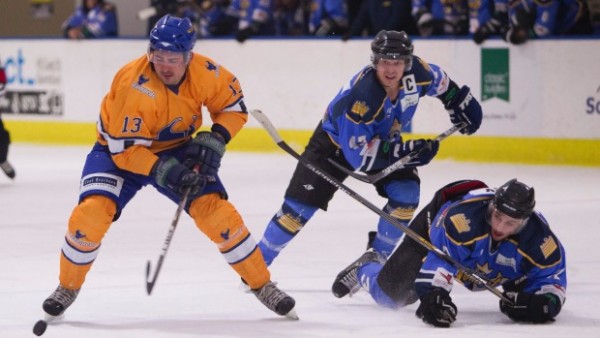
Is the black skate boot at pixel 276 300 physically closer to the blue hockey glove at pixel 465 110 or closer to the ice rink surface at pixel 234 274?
the ice rink surface at pixel 234 274

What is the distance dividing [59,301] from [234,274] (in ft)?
4.20

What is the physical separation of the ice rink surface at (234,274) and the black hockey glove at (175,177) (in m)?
0.49

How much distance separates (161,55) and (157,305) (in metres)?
1.04

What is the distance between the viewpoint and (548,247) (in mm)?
4516

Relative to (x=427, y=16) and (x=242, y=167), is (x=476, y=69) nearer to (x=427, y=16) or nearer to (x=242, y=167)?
(x=427, y=16)

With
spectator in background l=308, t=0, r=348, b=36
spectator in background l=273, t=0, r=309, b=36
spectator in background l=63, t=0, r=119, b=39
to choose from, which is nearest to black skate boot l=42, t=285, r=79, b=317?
spectator in background l=308, t=0, r=348, b=36

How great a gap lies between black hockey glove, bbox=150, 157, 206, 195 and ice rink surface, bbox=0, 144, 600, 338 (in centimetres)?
49

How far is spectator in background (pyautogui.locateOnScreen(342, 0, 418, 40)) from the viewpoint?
10.8m

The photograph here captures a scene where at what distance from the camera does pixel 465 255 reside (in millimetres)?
4594

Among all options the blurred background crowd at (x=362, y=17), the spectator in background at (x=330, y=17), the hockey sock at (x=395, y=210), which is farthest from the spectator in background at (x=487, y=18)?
the hockey sock at (x=395, y=210)

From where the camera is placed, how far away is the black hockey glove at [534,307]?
452cm

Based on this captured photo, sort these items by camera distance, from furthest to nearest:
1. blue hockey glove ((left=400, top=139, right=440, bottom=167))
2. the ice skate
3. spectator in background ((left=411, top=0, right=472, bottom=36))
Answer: spectator in background ((left=411, top=0, right=472, bottom=36)) < the ice skate < blue hockey glove ((left=400, top=139, right=440, bottom=167))

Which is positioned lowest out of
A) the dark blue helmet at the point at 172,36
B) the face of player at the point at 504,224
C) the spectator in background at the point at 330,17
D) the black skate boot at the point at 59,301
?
the spectator in background at the point at 330,17

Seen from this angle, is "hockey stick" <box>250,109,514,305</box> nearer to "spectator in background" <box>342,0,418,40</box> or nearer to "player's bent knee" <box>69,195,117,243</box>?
"player's bent knee" <box>69,195,117,243</box>
